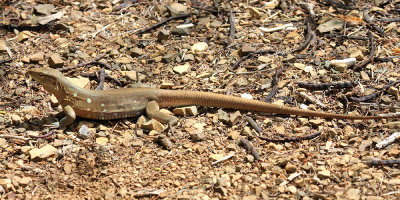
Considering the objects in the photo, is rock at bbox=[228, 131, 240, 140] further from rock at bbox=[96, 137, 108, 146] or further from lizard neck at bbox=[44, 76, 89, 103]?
lizard neck at bbox=[44, 76, 89, 103]

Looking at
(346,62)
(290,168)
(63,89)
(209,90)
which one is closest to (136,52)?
(209,90)

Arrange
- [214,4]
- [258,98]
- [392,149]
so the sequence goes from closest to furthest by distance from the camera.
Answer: [392,149]
[258,98]
[214,4]

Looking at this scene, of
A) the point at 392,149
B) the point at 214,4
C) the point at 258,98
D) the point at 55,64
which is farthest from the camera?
the point at 214,4

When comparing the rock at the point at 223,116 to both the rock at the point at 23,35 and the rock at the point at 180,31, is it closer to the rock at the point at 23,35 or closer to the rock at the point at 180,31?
the rock at the point at 180,31

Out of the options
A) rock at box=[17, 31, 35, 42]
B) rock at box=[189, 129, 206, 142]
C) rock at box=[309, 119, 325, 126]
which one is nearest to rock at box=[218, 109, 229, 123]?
rock at box=[189, 129, 206, 142]

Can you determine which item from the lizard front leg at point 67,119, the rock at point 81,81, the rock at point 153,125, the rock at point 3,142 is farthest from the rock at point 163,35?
the rock at point 3,142

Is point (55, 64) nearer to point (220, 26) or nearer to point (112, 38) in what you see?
point (112, 38)

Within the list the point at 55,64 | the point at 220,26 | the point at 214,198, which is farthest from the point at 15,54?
the point at 214,198

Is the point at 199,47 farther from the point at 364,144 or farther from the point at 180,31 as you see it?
the point at 364,144
